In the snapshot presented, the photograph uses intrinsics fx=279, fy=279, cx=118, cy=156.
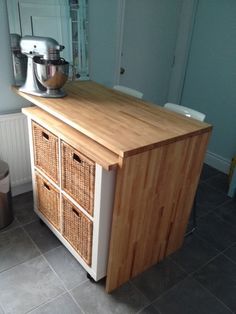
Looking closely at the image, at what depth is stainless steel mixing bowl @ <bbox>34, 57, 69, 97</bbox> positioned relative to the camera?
64.4 inches

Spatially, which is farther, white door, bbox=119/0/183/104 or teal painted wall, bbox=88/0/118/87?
white door, bbox=119/0/183/104

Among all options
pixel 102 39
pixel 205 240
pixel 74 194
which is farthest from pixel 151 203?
pixel 102 39

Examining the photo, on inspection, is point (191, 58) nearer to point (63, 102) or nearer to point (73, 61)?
point (73, 61)

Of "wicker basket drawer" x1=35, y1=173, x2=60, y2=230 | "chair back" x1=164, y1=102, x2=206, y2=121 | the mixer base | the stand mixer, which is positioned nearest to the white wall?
the stand mixer

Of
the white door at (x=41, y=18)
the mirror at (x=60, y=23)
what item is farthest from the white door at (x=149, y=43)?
the white door at (x=41, y=18)

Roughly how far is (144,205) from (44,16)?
1.44m

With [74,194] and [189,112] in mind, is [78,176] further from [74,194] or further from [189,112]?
[189,112]

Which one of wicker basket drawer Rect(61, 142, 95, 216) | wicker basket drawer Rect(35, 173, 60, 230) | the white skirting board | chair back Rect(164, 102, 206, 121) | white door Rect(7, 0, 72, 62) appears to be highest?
white door Rect(7, 0, 72, 62)

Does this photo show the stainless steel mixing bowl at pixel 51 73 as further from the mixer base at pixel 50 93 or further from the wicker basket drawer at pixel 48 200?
the wicker basket drawer at pixel 48 200

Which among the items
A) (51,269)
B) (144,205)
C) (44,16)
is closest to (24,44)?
(44,16)

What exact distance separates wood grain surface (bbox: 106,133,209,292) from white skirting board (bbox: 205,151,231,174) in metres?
1.36

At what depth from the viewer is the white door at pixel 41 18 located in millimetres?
1790

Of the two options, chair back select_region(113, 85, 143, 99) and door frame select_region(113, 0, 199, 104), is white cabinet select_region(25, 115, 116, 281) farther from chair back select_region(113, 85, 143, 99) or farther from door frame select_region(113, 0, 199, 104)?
door frame select_region(113, 0, 199, 104)

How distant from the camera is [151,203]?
4.73 feet
